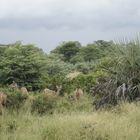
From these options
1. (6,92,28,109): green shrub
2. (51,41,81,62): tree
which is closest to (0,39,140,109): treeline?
(6,92,28,109): green shrub

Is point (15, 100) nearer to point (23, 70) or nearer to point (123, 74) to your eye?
point (123, 74)

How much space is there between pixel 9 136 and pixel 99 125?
194 cm

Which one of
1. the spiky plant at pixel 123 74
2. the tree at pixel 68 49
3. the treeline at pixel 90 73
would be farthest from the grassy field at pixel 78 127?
the tree at pixel 68 49

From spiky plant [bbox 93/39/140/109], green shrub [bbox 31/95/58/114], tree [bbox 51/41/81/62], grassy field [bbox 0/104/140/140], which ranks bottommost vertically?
grassy field [bbox 0/104/140/140]

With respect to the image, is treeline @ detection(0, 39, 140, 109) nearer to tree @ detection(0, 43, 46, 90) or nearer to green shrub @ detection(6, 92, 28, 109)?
tree @ detection(0, 43, 46, 90)

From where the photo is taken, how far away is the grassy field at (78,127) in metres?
10.2

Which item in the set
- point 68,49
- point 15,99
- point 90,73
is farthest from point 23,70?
point 68,49

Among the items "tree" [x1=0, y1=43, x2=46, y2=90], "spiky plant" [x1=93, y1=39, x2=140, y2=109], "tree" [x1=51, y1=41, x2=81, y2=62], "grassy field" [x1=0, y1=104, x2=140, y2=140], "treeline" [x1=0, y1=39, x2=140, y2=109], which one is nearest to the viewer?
"grassy field" [x1=0, y1=104, x2=140, y2=140]

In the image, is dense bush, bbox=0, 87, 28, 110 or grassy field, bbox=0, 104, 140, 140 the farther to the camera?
dense bush, bbox=0, 87, 28, 110

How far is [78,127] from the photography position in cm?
1070

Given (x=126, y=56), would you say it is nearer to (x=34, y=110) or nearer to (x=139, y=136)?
(x=34, y=110)

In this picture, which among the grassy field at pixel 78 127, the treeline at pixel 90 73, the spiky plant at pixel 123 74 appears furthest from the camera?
the treeline at pixel 90 73

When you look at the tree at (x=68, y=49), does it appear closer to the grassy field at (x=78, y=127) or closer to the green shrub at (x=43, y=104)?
the green shrub at (x=43, y=104)

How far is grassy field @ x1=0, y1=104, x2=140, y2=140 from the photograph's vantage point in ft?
33.6
